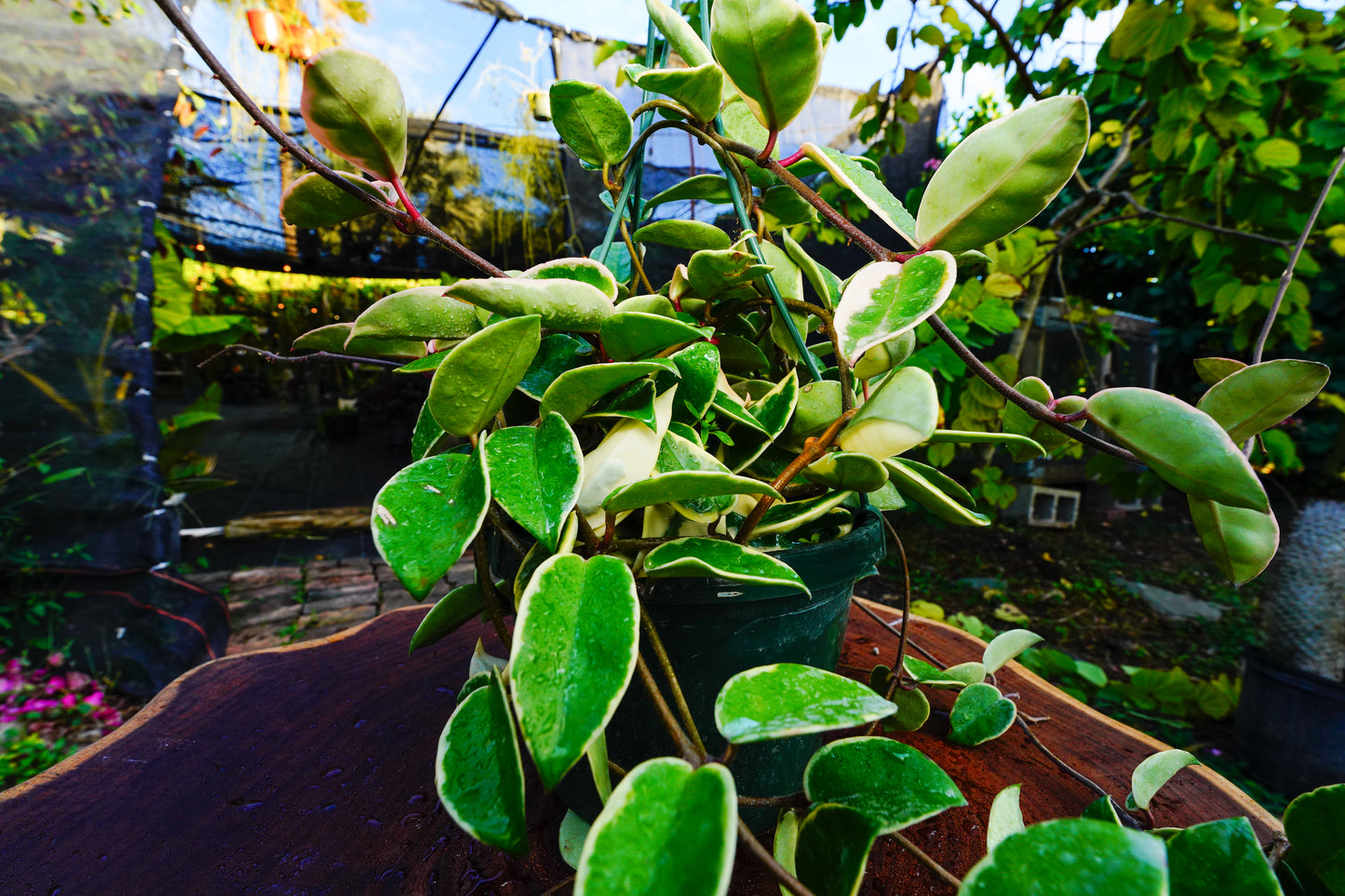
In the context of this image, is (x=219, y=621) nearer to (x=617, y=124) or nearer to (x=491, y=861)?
(x=491, y=861)

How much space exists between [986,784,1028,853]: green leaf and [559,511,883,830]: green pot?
0.13 m

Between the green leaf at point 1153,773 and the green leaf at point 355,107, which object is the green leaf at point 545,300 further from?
the green leaf at point 1153,773

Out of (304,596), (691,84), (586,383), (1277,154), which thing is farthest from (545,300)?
(304,596)

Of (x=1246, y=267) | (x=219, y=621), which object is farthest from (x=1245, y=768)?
(x=219, y=621)

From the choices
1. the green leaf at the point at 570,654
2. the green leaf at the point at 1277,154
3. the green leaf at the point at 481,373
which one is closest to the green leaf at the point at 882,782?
the green leaf at the point at 570,654

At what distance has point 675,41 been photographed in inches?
13.9

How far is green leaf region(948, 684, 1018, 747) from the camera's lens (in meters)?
0.48

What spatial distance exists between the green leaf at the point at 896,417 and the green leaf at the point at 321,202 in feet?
0.95

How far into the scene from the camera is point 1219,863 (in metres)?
0.22

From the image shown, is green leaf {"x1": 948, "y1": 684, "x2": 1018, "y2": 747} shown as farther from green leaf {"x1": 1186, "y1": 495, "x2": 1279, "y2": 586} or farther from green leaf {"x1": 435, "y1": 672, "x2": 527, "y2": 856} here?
green leaf {"x1": 435, "y1": 672, "x2": 527, "y2": 856}

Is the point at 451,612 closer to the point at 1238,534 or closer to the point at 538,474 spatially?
the point at 538,474

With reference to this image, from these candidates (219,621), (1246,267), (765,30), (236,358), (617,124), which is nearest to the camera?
(765,30)

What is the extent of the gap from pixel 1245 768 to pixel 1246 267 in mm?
1068

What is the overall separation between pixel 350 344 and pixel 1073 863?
16.0 inches
